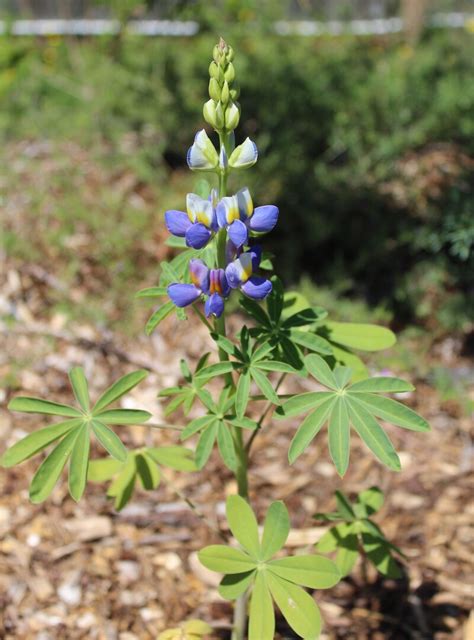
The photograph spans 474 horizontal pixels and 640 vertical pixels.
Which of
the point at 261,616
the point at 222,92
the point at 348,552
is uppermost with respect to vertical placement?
the point at 222,92

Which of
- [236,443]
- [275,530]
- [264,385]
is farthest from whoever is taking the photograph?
[236,443]

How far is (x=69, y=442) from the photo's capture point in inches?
66.8

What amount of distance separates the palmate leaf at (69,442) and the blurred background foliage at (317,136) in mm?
1875

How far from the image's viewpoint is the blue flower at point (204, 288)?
1546 millimetres

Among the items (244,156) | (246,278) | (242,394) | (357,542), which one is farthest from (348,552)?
(244,156)

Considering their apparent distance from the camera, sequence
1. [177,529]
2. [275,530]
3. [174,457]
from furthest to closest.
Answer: [177,529], [174,457], [275,530]

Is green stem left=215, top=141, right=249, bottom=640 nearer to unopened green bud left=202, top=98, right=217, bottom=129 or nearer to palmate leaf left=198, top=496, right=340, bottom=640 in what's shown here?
unopened green bud left=202, top=98, right=217, bottom=129

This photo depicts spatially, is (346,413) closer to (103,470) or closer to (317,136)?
(103,470)

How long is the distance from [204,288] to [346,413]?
43 centimetres

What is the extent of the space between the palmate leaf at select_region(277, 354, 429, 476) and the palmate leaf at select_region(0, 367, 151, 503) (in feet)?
1.15

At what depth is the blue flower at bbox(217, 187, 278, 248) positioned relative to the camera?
1.51 m

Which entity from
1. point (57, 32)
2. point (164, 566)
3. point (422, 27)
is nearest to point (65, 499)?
point (164, 566)

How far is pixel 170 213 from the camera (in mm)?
1593

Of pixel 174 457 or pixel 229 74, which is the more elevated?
pixel 229 74
